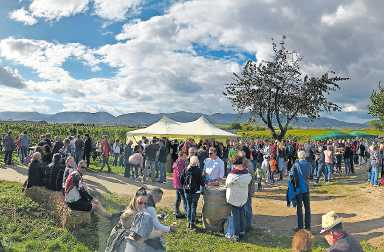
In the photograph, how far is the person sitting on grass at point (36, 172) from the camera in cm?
1260

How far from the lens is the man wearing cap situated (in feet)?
15.9

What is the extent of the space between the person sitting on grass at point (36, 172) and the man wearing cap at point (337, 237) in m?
9.40

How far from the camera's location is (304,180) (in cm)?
1090

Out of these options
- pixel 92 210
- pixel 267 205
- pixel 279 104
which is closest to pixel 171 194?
pixel 267 205

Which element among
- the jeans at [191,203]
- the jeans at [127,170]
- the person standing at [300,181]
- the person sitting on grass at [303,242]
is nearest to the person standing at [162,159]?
the jeans at [127,170]

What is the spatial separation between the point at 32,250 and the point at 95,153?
1630 cm

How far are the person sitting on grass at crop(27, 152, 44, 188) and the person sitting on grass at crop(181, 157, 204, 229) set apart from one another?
14.0 feet

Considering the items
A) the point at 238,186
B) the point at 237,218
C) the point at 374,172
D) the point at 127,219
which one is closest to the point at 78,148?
the point at 237,218

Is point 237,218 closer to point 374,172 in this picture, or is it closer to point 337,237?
point 337,237

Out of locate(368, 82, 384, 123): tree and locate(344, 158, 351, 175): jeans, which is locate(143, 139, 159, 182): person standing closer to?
locate(344, 158, 351, 175): jeans

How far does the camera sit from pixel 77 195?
10227 millimetres

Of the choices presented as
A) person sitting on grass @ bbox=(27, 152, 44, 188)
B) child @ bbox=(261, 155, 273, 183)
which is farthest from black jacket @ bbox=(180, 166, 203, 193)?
child @ bbox=(261, 155, 273, 183)

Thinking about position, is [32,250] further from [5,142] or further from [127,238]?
[5,142]

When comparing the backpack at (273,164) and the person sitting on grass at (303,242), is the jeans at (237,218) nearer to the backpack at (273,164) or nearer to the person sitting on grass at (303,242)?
the person sitting on grass at (303,242)
